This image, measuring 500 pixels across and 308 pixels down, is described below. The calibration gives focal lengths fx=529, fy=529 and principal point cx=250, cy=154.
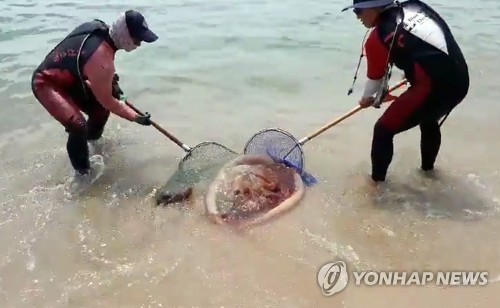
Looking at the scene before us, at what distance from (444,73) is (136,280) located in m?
3.09

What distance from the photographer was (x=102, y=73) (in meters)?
5.07

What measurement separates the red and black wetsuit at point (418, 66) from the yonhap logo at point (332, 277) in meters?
1.54

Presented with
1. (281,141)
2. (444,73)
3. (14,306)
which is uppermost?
(444,73)

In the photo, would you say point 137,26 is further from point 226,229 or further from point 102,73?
point 226,229

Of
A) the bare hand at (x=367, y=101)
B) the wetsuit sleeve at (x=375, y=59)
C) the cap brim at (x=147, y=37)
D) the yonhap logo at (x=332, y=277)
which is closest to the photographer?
the yonhap logo at (x=332, y=277)

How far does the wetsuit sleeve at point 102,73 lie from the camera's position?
5.06 m

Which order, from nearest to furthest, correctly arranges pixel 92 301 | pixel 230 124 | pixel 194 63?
pixel 92 301 < pixel 230 124 < pixel 194 63

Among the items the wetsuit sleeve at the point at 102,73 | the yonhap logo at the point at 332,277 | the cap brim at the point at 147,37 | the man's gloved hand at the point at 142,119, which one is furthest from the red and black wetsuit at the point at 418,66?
the wetsuit sleeve at the point at 102,73

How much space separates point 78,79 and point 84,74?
6.3 inches

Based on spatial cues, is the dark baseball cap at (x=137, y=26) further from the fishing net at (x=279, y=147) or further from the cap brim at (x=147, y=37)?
the fishing net at (x=279, y=147)

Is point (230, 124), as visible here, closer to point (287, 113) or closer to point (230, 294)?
point (287, 113)

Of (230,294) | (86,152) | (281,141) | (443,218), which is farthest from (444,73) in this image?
(86,152)

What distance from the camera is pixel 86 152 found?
Result: 18.4 ft

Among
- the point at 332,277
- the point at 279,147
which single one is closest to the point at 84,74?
the point at 279,147
